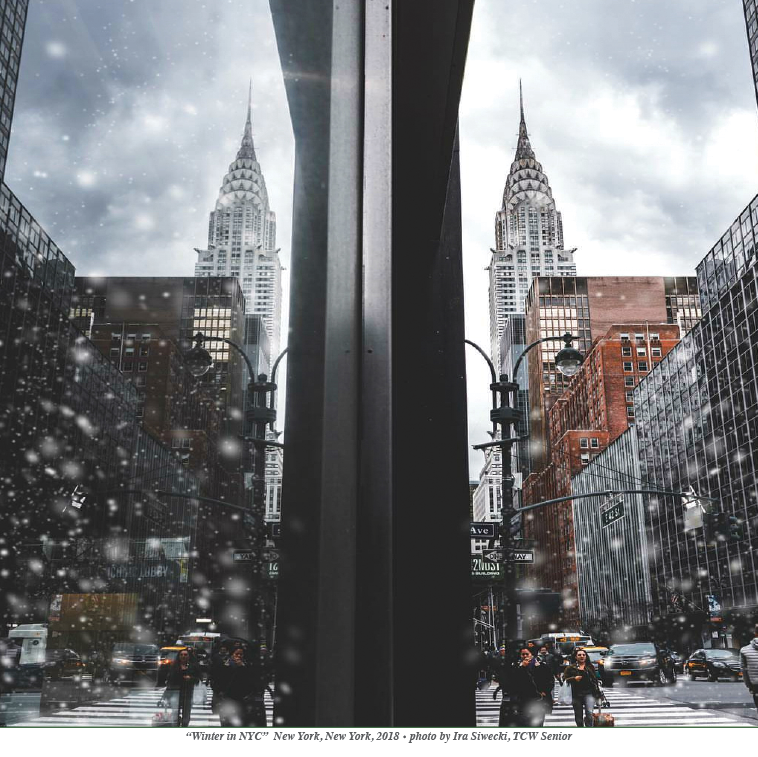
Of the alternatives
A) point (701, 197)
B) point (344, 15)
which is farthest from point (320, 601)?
point (701, 197)

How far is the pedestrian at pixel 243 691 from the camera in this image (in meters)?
0.96

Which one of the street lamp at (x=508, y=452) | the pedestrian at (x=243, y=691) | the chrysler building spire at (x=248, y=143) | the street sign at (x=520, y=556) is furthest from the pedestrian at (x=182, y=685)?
the street sign at (x=520, y=556)

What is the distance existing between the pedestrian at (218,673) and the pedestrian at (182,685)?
0.10 metres

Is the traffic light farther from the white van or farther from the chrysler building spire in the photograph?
the white van

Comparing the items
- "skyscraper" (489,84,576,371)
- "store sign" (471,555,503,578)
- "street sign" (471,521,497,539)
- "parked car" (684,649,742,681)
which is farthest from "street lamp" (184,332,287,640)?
"parked car" (684,649,742,681)

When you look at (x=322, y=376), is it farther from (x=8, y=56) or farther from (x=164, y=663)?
(x=8, y=56)

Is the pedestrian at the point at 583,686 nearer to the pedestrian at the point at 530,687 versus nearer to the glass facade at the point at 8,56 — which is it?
the pedestrian at the point at 530,687

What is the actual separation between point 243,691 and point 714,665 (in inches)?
742

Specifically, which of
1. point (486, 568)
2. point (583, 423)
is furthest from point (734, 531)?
point (583, 423)

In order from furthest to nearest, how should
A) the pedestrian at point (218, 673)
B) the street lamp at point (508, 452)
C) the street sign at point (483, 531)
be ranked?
the street lamp at point (508, 452) < the street sign at point (483, 531) < the pedestrian at point (218, 673)

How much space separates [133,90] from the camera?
122 cm

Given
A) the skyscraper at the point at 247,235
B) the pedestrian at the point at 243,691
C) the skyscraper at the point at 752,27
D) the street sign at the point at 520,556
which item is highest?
the skyscraper at the point at 752,27

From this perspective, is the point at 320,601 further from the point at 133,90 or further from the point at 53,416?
the point at 133,90
